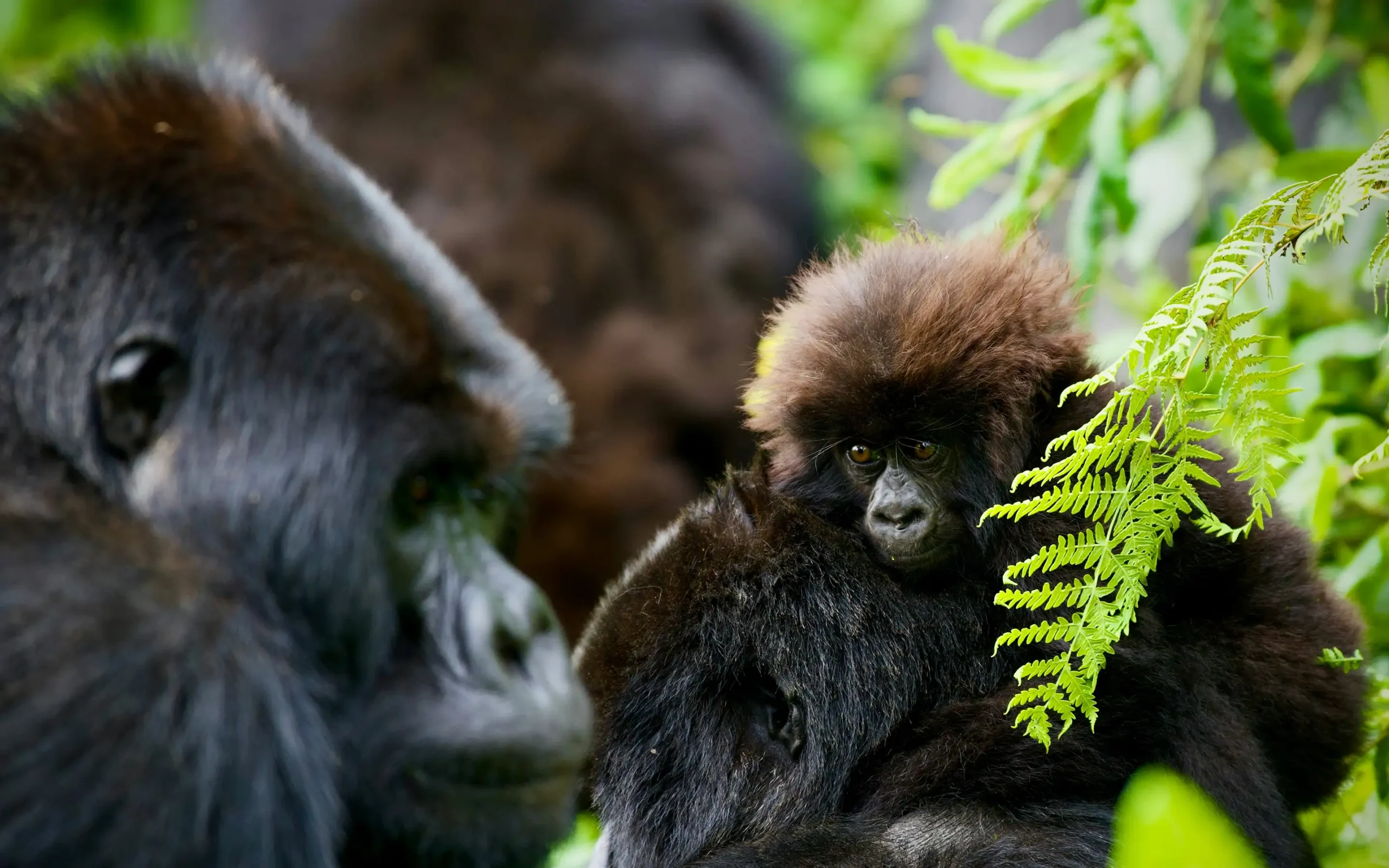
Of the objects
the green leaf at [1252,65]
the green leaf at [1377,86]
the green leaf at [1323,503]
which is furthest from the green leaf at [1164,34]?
the green leaf at [1323,503]

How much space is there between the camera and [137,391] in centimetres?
181

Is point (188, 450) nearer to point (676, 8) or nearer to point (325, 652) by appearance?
point (325, 652)

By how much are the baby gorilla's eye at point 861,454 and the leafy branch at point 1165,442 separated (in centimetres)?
56

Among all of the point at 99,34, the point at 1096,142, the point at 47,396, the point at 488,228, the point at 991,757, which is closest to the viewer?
the point at 47,396

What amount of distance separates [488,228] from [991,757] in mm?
3110

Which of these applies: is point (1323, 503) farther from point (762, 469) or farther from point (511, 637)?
point (511, 637)

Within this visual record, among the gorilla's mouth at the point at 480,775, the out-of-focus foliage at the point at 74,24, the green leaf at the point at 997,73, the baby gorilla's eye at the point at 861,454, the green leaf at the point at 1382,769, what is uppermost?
the out-of-focus foliage at the point at 74,24

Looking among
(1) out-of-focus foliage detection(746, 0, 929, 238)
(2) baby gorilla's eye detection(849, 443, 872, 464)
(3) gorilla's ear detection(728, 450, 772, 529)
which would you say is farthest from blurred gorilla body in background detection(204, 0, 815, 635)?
(2) baby gorilla's eye detection(849, 443, 872, 464)

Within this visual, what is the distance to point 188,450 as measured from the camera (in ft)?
5.87

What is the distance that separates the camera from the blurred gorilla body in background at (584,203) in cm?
478

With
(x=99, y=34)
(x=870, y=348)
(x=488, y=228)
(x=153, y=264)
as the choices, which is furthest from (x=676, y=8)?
(x=153, y=264)

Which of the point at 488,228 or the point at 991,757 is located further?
the point at 488,228

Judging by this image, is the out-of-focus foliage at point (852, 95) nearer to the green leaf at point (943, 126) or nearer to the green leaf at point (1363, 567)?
the green leaf at point (943, 126)

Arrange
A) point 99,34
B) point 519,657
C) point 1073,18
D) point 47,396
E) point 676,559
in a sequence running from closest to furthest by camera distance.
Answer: point 47,396 → point 519,657 → point 676,559 → point 1073,18 → point 99,34
